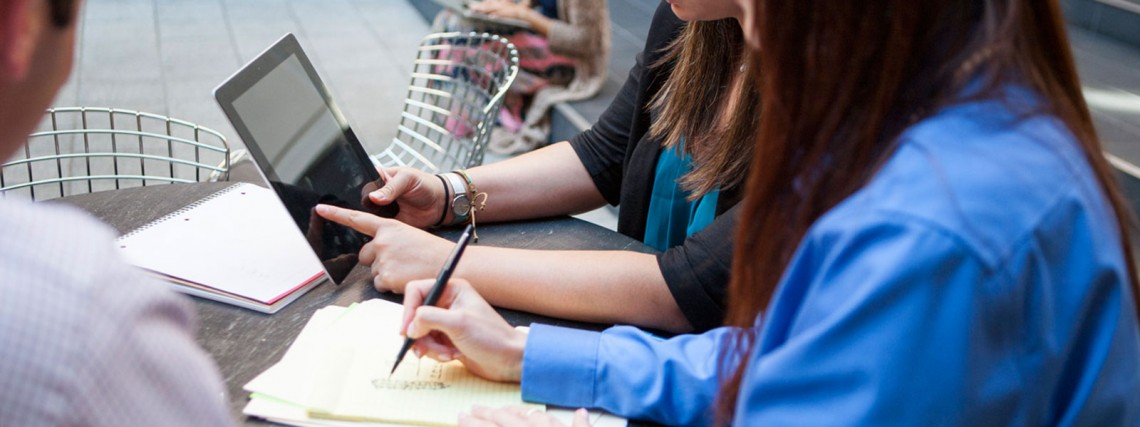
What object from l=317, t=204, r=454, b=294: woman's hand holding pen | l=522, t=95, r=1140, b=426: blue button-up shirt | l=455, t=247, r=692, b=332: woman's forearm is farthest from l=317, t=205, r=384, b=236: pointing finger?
l=522, t=95, r=1140, b=426: blue button-up shirt

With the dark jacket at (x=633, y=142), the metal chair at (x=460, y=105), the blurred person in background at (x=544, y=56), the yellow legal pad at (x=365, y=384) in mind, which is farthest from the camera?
the blurred person in background at (x=544, y=56)

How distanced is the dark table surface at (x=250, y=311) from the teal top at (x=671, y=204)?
160 millimetres

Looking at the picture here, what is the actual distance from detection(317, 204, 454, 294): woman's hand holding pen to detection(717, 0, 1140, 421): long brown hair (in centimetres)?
63

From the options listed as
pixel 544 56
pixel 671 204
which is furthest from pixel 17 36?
pixel 544 56

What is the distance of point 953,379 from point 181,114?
4186 millimetres

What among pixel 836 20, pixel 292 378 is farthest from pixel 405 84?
pixel 836 20

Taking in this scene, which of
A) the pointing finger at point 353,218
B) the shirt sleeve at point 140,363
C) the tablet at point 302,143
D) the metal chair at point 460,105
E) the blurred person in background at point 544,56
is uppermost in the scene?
the shirt sleeve at point 140,363

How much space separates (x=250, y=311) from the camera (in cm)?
123

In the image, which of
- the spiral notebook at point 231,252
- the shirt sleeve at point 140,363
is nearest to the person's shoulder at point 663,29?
the spiral notebook at point 231,252

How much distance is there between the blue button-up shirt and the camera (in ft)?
2.02

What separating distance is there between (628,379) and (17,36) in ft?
2.42

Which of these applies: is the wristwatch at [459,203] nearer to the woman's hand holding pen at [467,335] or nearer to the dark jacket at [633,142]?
the dark jacket at [633,142]

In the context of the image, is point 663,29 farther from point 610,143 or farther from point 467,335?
point 467,335

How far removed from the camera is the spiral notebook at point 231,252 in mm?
1252
